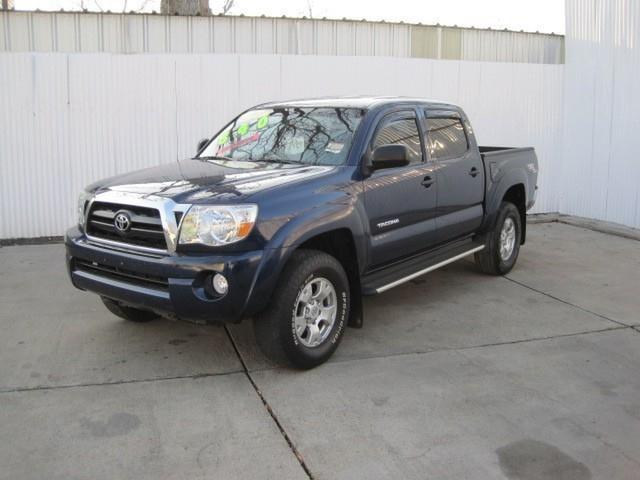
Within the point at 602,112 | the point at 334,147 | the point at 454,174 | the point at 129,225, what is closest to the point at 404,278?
the point at 334,147

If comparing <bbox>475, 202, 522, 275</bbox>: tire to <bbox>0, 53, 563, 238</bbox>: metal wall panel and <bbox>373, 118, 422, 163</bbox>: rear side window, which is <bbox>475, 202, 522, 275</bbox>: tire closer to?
<bbox>373, 118, 422, 163</bbox>: rear side window

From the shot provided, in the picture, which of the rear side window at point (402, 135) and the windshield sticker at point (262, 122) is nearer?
the rear side window at point (402, 135)

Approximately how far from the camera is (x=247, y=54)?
9336 mm

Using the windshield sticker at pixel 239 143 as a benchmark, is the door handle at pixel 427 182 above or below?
below

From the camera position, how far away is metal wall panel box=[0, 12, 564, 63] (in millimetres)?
8648

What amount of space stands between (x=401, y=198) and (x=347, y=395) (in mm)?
1852

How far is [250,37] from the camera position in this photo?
935 cm

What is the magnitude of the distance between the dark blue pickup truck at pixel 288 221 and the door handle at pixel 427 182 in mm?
18

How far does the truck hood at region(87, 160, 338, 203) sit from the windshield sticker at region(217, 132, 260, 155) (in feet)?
1.23

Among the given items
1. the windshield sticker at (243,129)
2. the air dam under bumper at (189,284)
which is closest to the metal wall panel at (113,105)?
the windshield sticker at (243,129)

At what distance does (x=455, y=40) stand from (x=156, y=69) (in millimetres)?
4728

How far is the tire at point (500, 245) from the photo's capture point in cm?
695

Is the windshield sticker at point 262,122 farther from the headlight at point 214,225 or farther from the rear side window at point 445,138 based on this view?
the headlight at point 214,225

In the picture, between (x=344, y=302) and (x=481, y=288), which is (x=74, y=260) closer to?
(x=344, y=302)
